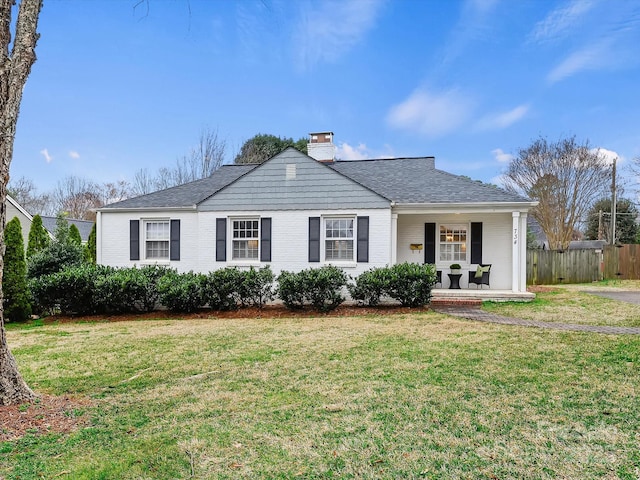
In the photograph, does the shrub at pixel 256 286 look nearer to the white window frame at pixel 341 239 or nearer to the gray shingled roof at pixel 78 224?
the white window frame at pixel 341 239

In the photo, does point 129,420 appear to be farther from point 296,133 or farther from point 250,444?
point 296,133

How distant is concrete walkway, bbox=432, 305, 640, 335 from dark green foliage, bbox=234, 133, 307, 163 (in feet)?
69.3

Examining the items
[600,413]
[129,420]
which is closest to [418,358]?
[600,413]

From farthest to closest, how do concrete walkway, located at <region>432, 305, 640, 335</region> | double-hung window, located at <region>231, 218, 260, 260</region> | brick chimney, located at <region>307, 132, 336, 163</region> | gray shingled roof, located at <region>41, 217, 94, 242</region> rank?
gray shingled roof, located at <region>41, 217, 94, 242</region>
brick chimney, located at <region>307, 132, 336, 163</region>
double-hung window, located at <region>231, 218, 260, 260</region>
concrete walkway, located at <region>432, 305, 640, 335</region>

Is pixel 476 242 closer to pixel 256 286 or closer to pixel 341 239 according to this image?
pixel 341 239

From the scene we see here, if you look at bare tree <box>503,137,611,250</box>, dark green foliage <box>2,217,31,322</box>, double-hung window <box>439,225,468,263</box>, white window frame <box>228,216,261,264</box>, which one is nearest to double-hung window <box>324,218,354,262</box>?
white window frame <box>228,216,261,264</box>

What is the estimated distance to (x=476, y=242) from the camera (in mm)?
12477

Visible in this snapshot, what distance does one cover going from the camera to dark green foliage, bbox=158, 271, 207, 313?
33.1 feet

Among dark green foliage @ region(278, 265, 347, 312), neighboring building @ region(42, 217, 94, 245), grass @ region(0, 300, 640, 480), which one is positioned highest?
neighboring building @ region(42, 217, 94, 245)

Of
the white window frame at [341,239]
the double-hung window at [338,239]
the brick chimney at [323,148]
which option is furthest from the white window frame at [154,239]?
the brick chimney at [323,148]

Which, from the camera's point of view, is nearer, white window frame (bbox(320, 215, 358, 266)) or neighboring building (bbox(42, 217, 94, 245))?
white window frame (bbox(320, 215, 358, 266))

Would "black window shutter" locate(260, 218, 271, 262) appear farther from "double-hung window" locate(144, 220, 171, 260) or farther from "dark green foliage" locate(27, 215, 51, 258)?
"dark green foliage" locate(27, 215, 51, 258)

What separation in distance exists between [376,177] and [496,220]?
4.19m

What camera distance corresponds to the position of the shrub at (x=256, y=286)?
34.1ft
